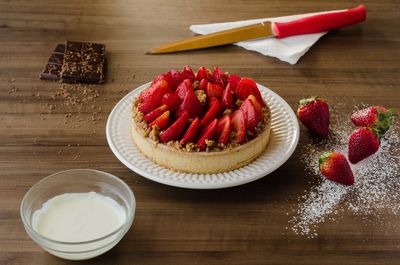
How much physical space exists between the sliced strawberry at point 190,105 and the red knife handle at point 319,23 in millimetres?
735

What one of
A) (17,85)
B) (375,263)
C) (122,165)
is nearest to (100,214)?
(122,165)

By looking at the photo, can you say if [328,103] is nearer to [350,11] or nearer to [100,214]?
[350,11]

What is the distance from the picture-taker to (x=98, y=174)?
1.38 metres

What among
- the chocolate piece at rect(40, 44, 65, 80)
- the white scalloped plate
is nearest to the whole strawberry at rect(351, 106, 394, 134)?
the white scalloped plate

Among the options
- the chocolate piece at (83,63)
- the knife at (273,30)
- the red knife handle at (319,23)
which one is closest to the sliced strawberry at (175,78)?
the chocolate piece at (83,63)

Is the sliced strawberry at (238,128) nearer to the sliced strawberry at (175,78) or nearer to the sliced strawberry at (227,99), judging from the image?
the sliced strawberry at (227,99)

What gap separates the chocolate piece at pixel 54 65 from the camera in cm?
190

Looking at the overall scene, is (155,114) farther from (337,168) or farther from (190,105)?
(337,168)

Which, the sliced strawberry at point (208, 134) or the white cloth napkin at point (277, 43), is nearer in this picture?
the sliced strawberry at point (208, 134)

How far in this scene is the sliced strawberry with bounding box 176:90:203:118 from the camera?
1.49 metres

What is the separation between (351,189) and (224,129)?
340mm

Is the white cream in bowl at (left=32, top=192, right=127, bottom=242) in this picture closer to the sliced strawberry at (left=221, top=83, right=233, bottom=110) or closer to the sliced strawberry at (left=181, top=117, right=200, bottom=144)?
the sliced strawberry at (left=181, top=117, right=200, bottom=144)

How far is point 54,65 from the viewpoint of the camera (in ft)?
6.36

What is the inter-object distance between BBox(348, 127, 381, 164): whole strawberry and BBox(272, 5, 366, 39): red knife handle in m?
0.66
